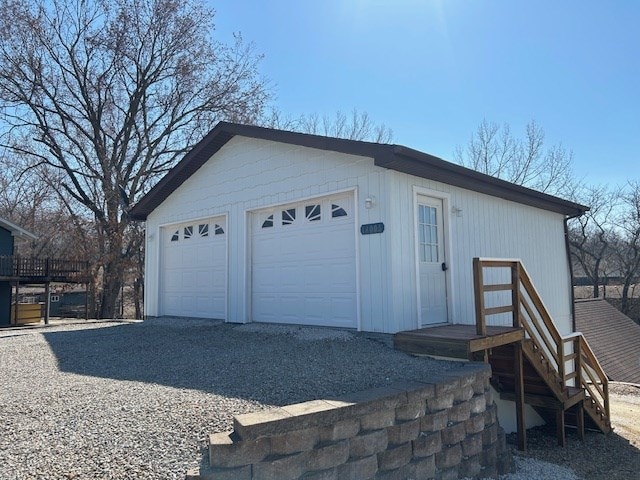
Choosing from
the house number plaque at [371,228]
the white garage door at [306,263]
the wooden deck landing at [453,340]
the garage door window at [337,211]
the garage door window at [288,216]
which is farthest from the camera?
the garage door window at [288,216]

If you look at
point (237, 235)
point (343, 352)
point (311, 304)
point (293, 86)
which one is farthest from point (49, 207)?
point (343, 352)

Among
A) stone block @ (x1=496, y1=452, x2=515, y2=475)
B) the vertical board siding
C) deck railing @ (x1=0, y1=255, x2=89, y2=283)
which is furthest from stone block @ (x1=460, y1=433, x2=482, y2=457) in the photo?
deck railing @ (x1=0, y1=255, x2=89, y2=283)

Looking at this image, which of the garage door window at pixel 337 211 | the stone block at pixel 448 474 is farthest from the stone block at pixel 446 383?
the garage door window at pixel 337 211

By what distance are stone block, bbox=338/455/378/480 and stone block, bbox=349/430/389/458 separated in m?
0.04

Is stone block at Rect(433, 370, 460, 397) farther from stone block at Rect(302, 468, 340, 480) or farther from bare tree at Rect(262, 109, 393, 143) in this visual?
bare tree at Rect(262, 109, 393, 143)

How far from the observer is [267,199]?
850 cm

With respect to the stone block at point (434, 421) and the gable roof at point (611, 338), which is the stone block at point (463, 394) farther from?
the gable roof at point (611, 338)

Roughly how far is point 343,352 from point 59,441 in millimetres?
3287

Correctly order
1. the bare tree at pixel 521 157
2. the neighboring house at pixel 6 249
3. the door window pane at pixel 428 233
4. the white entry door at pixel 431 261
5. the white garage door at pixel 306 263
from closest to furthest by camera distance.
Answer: the white entry door at pixel 431 261 < the door window pane at pixel 428 233 < the white garage door at pixel 306 263 < the neighboring house at pixel 6 249 < the bare tree at pixel 521 157

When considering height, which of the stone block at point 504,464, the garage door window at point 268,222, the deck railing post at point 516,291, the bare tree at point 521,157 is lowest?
the stone block at point 504,464

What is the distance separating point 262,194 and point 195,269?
281cm

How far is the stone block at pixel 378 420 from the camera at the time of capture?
3.37m

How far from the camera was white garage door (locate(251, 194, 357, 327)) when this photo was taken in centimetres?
714

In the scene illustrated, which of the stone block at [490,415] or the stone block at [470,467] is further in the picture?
the stone block at [490,415]
